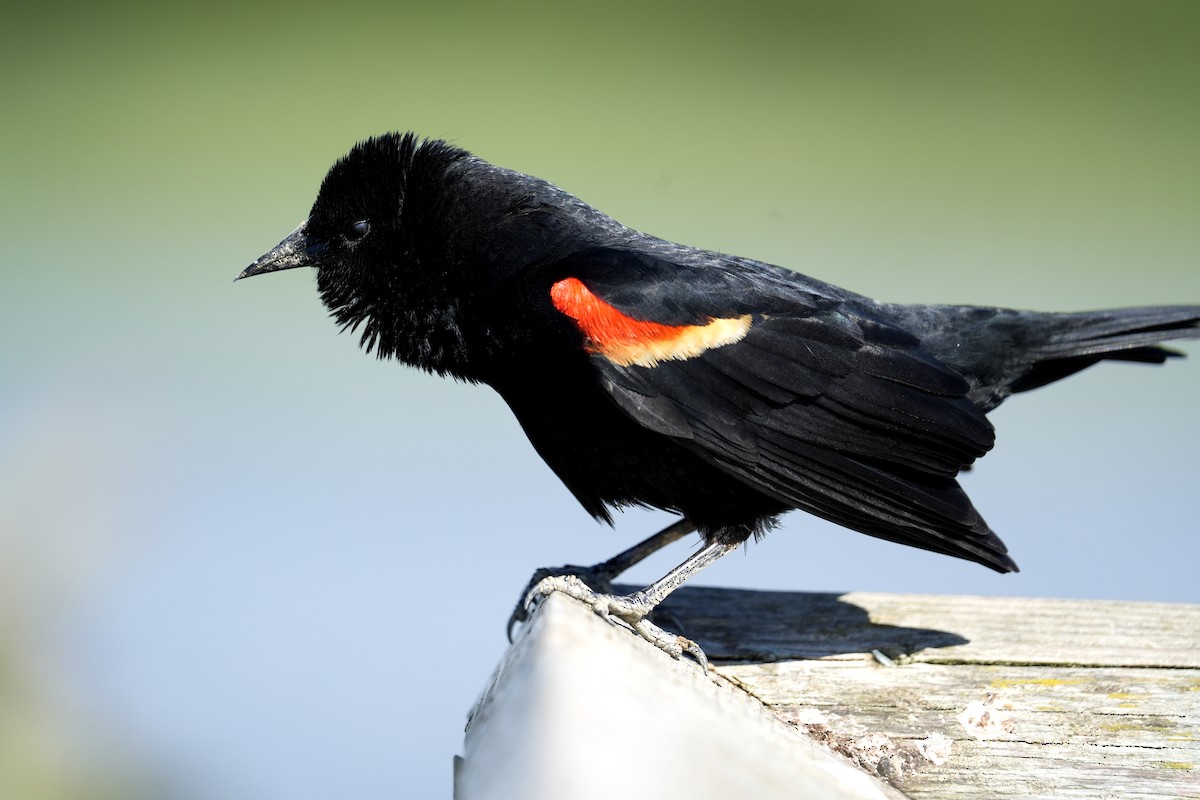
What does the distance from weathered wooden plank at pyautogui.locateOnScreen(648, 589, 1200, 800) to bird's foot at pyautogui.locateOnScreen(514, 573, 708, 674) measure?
0.14m

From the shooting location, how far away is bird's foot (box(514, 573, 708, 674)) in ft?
10.4

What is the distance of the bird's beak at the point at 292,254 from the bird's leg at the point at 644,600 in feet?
4.94

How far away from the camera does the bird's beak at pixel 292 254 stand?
12.9 ft

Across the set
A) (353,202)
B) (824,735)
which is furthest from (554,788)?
(353,202)

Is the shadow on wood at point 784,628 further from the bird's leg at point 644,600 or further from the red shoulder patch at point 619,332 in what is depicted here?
the red shoulder patch at point 619,332

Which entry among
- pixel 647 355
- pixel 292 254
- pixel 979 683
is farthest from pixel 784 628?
pixel 292 254

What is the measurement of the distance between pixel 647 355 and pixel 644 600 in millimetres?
767

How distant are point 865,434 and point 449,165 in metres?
1.72

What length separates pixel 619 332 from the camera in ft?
10.9

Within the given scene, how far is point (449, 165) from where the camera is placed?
3.86 meters

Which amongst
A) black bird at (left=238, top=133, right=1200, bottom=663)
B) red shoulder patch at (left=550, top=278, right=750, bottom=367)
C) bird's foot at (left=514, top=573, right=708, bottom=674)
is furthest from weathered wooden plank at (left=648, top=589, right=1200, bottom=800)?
red shoulder patch at (left=550, top=278, right=750, bottom=367)

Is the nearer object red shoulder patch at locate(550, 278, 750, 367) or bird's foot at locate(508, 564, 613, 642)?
red shoulder patch at locate(550, 278, 750, 367)

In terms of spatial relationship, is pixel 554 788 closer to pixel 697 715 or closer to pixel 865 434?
pixel 697 715

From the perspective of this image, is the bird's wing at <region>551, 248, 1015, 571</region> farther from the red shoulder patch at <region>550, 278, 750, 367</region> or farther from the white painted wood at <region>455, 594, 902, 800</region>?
the white painted wood at <region>455, 594, 902, 800</region>
